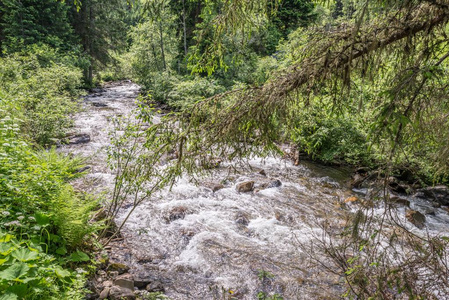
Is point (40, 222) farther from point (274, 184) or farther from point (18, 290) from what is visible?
point (274, 184)

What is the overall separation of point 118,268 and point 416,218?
7.72 metres

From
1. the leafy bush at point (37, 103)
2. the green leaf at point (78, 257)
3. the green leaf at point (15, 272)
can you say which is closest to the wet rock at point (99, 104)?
the leafy bush at point (37, 103)

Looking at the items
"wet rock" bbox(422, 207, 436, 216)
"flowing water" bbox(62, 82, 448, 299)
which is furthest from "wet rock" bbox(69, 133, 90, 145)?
"wet rock" bbox(422, 207, 436, 216)

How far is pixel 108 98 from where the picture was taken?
21.5 metres

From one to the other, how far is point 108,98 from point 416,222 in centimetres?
2188

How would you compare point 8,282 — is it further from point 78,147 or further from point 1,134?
point 78,147

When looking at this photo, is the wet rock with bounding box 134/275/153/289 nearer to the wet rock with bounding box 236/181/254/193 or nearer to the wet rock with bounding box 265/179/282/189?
the wet rock with bounding box 236/181/254/193

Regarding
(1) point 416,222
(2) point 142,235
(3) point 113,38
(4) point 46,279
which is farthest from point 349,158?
(3) point 113,38

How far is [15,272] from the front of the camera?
2092mm

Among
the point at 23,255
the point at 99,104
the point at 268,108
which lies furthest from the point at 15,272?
the point at 99,104

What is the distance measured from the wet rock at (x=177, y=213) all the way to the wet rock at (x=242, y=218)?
56.5 inches

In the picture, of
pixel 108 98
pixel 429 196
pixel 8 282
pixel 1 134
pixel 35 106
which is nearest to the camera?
pixel 8 282

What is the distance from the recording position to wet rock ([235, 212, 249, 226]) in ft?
22.1

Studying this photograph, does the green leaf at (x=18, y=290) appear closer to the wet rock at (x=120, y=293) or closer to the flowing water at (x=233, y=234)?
the wet rock at (x=120, y=293)
